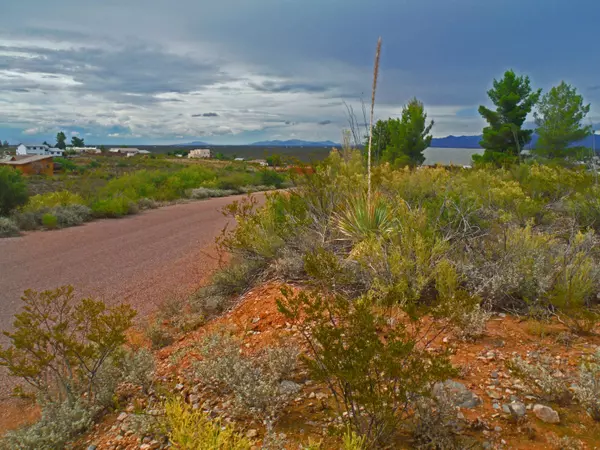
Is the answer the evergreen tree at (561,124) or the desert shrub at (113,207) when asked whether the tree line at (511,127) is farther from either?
the desert shrub at (113,207)

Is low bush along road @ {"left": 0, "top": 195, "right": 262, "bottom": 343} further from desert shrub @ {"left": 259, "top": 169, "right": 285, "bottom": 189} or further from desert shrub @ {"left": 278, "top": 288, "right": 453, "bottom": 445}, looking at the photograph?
desert shrub @ {"left": 259, "top": 169, "right": 285, "bottom": 189}

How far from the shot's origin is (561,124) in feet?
82.1

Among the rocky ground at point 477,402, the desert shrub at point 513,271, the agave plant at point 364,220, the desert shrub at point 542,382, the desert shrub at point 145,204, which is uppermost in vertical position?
the agave plant at point 364,220

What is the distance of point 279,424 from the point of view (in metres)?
A: 3.09

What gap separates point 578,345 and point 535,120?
2628 cm

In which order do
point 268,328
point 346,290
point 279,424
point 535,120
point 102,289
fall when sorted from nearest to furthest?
point 279,424 < point 268,328 < point 346,290 < point 102,289 < point 535,120

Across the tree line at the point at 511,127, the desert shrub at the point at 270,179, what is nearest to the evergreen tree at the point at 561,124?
the tree line at the point at 511,127

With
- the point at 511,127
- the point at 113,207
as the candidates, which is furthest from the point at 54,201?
the point at 511,127

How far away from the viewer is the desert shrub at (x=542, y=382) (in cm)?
315

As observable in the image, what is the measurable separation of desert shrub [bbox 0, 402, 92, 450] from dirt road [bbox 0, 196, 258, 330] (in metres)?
2.77

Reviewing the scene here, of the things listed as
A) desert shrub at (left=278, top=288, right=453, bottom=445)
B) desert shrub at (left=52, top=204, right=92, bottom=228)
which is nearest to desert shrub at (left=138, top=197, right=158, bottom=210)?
desert shrub at (left=52, top=204, right=92, bottom=228)

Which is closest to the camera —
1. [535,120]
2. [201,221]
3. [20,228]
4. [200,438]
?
[200,438]

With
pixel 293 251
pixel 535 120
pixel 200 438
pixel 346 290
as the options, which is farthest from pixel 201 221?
pixel 535 120

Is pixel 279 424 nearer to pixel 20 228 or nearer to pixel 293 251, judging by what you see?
pixel 293 251
